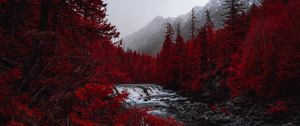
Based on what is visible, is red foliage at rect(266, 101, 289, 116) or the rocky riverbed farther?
red foliage at rect(266, 101, 289, 116)

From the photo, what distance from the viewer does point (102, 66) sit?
7.61 meters

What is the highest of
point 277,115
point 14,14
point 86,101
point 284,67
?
point 14,14

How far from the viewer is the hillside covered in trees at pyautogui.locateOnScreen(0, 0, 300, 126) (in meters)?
5.38

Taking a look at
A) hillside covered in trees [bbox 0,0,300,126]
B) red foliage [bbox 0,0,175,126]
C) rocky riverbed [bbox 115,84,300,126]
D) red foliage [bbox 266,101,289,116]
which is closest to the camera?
red foliage [bbox 0,0,175,126]

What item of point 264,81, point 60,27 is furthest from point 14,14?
point 264,81

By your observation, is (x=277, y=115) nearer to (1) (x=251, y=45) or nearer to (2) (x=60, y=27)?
(1) (x=251, y=45)

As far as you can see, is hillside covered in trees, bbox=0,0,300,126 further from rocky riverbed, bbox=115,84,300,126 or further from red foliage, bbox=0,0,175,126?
rocky riverbed, bbox=115,84,300,126

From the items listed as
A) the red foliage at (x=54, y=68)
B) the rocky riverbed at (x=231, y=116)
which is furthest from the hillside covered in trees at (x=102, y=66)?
the rocky riverbed at (x=231, y=116)

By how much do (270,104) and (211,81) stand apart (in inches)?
606

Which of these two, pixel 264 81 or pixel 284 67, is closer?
pixel 284 67

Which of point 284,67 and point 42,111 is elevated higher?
point 284,67

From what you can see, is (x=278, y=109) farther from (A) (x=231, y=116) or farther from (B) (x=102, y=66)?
(B) (x=102, y=66)

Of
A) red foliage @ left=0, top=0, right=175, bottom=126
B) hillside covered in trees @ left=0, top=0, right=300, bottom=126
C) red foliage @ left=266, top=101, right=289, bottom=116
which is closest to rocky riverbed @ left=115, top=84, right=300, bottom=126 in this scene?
hillside covered in trees @ left=0, top=0, right=300, bottom=126

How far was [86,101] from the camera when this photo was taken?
7102mm
